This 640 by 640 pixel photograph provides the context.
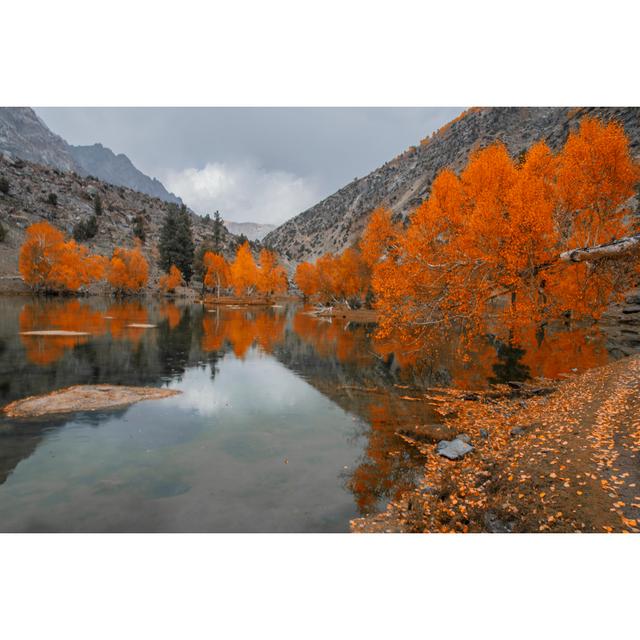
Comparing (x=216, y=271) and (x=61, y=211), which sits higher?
(x=61, y=211)

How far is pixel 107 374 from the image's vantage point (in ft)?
61.6

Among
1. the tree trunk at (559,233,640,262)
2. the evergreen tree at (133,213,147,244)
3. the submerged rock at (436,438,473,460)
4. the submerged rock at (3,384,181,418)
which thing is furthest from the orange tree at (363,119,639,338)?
the evergreen tree at (133,213,147,244)

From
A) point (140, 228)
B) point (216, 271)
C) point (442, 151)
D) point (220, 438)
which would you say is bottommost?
point (220, 438)

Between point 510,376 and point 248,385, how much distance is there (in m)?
14.3

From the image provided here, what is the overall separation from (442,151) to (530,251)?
155002mm

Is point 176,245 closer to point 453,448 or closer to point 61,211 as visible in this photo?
point 61,211

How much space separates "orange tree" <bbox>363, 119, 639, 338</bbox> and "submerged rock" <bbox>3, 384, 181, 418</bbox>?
11490 millimetres

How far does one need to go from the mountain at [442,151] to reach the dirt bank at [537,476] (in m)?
82.0

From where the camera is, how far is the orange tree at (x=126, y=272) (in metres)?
89.9

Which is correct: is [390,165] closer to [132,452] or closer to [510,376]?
[510,376]

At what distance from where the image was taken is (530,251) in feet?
52.9

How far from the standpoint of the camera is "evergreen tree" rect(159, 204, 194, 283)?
10852cm

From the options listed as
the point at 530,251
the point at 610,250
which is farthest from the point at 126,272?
the point at 610,250

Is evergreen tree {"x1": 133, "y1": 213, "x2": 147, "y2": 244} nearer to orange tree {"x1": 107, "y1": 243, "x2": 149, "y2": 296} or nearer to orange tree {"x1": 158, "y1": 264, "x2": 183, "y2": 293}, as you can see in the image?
orange tree {"x1": 158, "y1": 264, "x2": 183, "y2": 293}
